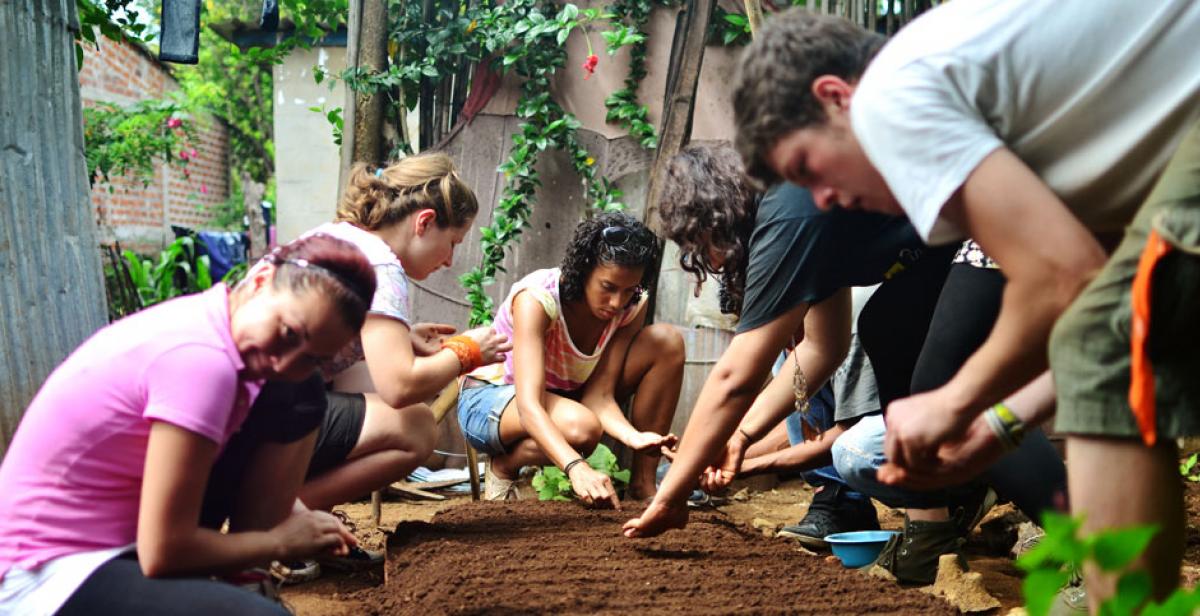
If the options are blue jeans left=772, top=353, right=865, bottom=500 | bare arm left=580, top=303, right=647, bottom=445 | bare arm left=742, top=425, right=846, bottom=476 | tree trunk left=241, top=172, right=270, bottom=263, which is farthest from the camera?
tree trunk left=241, top=172, right=270, bottom=263

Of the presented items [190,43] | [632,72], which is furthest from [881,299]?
[190,43]

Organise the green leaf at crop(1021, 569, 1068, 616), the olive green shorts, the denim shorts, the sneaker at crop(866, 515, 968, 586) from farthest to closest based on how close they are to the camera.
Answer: the denim shorts, the sneaker at crop(866, 515, 968, 586), the olive green shorts, the green leaf at crop(1021, 569, 1068, 616)

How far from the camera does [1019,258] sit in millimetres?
1487

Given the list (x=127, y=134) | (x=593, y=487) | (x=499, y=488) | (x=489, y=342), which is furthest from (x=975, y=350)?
(x=127, y=134)

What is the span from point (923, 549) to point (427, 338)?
1.61 m

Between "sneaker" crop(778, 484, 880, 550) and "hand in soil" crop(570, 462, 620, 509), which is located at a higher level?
"hand in soil" crop(570, 462, 620, 509)

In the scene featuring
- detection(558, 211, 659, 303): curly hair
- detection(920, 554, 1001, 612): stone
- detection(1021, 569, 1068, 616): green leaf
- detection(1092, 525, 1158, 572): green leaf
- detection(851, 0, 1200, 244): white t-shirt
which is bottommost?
detection(920, 554, 1001, 612): stone

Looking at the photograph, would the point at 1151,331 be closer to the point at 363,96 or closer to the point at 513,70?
the point at 513,70

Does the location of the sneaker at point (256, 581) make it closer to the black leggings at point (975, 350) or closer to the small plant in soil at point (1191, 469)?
the black leggings at point (975, 350)

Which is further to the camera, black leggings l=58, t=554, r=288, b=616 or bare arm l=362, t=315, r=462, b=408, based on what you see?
bare arm l=362, t=315, r=462, b=408

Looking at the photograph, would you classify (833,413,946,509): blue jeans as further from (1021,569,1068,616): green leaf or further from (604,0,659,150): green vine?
(604,0,659,150): green vine

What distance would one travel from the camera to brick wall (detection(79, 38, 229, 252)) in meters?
11.6

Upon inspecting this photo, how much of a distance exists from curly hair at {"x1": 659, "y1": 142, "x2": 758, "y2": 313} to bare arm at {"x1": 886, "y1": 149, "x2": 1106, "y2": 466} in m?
1.51

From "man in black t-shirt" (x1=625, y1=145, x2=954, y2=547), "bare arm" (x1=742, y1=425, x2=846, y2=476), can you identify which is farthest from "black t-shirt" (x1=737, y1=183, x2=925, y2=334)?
"bare arm" (x1=742, y1=425, x2=846, y2=476)
